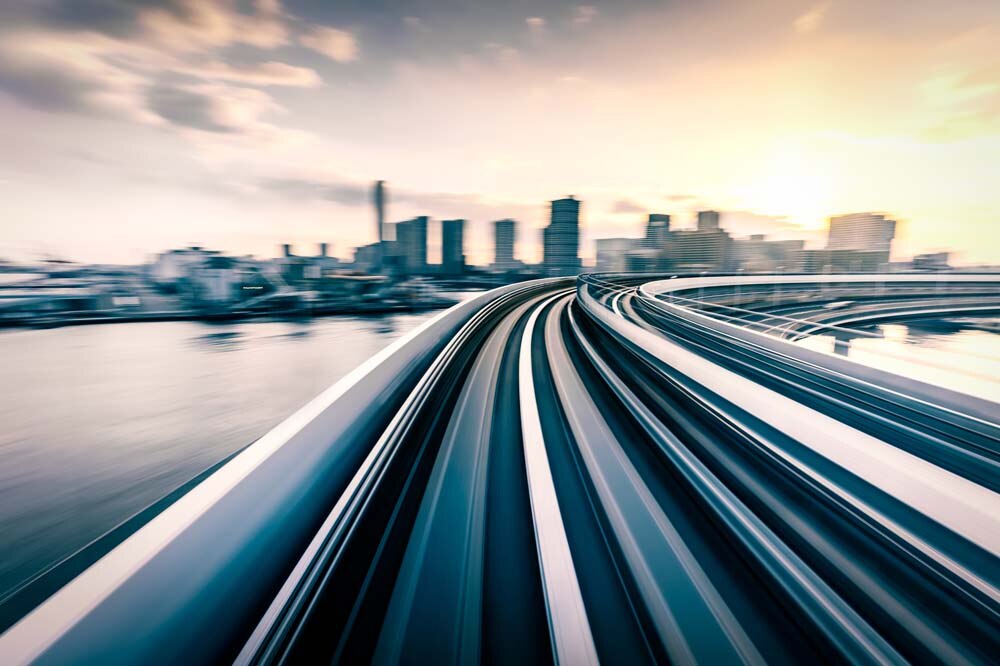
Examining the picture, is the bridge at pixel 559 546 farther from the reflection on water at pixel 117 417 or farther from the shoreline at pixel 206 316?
the shoreline at pixel 206 316

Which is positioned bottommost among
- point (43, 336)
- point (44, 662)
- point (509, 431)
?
point (43, 336)

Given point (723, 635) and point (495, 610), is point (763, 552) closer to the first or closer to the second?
point (723, 635)

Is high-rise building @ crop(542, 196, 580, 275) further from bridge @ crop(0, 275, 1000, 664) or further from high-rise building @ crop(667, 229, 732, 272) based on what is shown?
bridge @ crop(0, 275, 1000, 664)

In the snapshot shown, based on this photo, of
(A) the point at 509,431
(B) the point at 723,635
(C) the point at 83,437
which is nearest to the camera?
(B) the point at 723,635

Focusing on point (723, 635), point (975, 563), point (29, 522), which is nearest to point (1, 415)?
point (29, 522)

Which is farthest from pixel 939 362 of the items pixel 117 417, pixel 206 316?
pixel 206 316

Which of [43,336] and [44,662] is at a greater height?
[44,662]

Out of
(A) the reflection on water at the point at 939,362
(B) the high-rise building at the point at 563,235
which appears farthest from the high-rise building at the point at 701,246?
(A) the reflection on water at the point at 939,362
